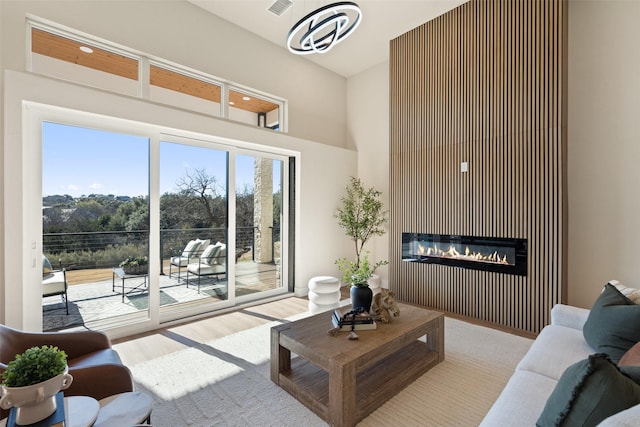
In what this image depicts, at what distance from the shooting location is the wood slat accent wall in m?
3.33

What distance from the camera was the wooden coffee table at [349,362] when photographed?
1.90 m

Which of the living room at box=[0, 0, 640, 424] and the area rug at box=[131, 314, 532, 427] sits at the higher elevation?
the living room at box=[0, 0, 640, 424]

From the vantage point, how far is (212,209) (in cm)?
423

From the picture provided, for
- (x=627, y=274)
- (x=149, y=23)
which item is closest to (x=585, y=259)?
(x=627, y=274)

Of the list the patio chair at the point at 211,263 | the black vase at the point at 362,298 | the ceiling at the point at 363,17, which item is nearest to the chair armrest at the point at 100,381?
the black vase at the point at 362,298

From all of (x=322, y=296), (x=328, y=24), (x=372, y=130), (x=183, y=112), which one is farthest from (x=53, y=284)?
(x=372, y=130)

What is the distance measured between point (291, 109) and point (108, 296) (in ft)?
12.3

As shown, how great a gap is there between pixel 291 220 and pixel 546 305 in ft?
11.9

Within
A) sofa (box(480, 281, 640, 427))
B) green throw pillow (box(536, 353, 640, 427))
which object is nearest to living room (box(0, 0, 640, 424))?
sofa (box(480, 281, 640, 427))

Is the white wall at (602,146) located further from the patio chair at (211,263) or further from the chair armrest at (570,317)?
the patio chair at (211,263)

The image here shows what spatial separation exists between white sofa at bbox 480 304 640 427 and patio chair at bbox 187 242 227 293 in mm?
3619

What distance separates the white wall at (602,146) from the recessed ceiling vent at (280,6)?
3515mm

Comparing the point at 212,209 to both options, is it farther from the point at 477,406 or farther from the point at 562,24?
the point at 562,24

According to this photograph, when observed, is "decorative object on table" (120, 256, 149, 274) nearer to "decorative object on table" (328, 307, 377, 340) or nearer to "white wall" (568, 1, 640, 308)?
"decorative object on table" (328, 307, 377, 340)
